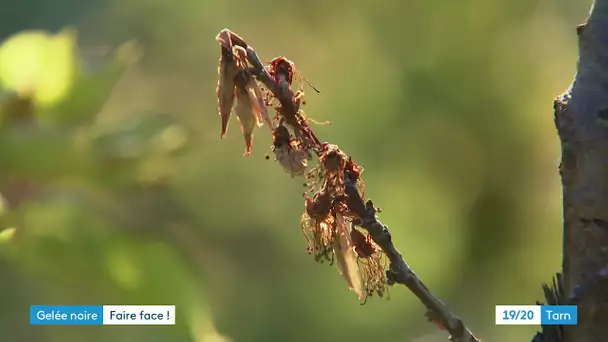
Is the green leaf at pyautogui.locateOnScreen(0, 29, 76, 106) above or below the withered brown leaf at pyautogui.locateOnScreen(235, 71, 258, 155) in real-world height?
above

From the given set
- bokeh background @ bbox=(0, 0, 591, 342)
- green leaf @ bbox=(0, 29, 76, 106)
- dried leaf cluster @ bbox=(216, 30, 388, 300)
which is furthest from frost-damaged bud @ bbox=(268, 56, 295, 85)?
bokeh background @ bbox=(0, 0, 591, 342)

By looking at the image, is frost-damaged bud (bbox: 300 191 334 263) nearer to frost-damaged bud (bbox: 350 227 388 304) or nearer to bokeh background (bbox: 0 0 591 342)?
frost-damaged bud (bbox: 350 227 388 304)

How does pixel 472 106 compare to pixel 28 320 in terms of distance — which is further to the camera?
pixel 472 106

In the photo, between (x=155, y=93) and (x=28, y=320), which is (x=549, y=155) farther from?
(x=28, y=320)

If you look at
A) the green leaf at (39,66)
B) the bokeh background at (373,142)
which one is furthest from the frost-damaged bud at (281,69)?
the bokeh background at (373,142)

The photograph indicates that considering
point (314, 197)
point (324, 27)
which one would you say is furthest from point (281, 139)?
point (324, 27)

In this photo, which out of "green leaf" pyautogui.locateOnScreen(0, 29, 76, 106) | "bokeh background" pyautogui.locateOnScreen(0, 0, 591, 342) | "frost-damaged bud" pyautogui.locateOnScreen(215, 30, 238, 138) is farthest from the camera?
"bokeh background" pyautogui.locateOnScreen(0, 0, 591, 342)

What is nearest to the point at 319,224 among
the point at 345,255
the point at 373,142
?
the point at 345,255
